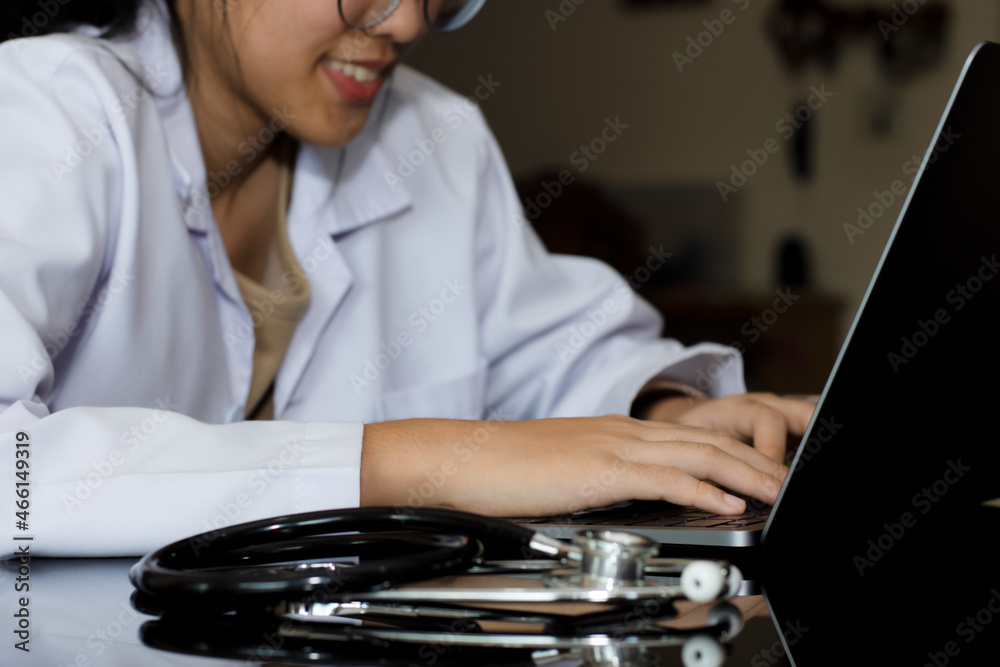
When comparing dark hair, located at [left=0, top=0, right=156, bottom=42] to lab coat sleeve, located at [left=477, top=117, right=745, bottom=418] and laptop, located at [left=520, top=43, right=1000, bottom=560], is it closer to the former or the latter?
lab coat sleeve, located at [left=477, top=117, right=745, bottom=418]

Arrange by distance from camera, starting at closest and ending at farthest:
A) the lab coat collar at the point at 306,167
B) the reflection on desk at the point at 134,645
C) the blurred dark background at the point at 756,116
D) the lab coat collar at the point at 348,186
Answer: the reflection on desk at the point at 134,645 → the lab coat collar at the point at 306,167 → the lab coat collar at the point at 348,186 → the blurred dark background at the point at 756,116

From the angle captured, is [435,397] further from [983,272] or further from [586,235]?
[586,235]

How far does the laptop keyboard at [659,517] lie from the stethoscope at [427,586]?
0.08 metres

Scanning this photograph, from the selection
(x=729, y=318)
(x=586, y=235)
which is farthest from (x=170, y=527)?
(x=729, y=318)

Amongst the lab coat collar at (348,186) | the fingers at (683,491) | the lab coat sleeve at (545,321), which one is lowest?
the lab coat sleeve at (545,321)

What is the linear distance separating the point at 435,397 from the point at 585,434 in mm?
494

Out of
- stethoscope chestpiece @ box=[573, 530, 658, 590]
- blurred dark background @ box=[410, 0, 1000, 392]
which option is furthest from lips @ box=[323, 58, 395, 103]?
blurred dark background @ box=[410, 0, 1000, 392]

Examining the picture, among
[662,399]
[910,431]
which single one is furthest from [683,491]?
[662,399]

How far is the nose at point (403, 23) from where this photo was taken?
A: 0.87 meters

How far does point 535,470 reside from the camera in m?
0.56

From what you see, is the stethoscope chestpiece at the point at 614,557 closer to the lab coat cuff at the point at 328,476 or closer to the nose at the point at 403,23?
the lab coat cuff at the point at 328,476

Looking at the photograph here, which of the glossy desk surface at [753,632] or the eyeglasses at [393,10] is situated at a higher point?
the eyeglasses at [393,10]

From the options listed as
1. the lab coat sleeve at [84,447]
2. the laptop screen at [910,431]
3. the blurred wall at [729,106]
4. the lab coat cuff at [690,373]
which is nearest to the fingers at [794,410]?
the lab coat cuff at [690,373]

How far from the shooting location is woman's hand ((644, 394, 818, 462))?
771 millimetres
